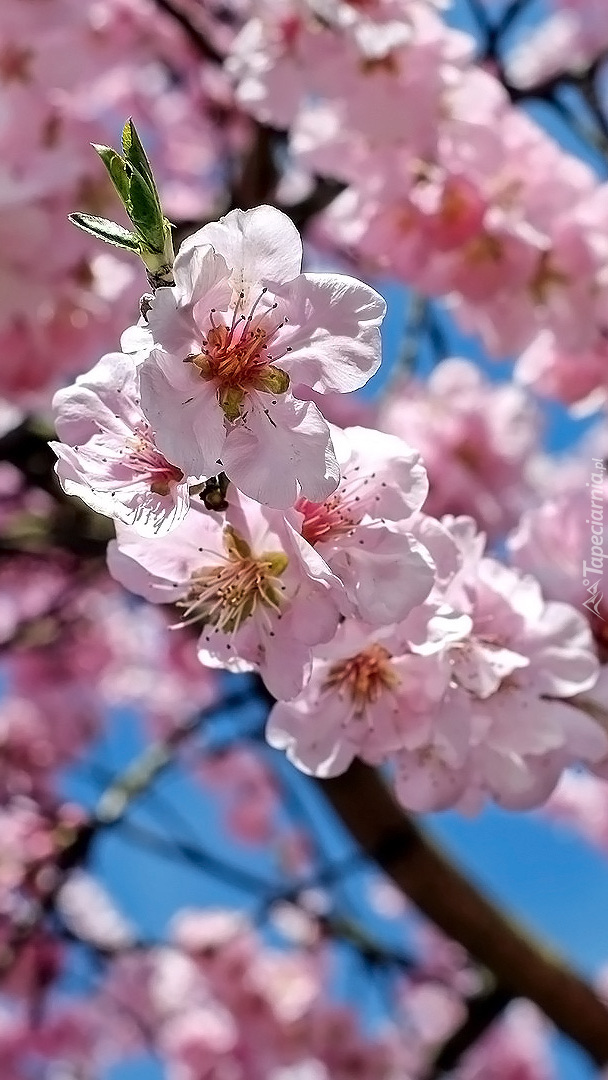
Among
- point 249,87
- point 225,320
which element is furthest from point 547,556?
point 249,87

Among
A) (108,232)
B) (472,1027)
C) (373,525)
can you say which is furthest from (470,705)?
(472,1027)

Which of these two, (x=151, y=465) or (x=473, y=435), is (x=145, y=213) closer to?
(x=151, y=465)

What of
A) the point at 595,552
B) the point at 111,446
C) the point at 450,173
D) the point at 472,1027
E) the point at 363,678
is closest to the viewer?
the point at 111,446

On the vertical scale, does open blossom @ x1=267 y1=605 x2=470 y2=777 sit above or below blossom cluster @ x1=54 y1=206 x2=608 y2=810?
below

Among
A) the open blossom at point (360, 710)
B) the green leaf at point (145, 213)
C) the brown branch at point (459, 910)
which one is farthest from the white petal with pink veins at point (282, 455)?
the brown branch at point (459, 910)

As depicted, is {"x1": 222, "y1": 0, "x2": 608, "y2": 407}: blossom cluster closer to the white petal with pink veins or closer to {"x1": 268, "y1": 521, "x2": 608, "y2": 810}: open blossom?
{"x1": 268, "y1": 521, "x2": 608, "y2": 810}: open blossom

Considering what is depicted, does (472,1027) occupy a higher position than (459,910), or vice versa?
(459,910)

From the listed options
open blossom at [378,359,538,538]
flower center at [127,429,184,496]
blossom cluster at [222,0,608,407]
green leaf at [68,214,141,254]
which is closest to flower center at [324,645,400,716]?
flower center at [127,429,184,496]
